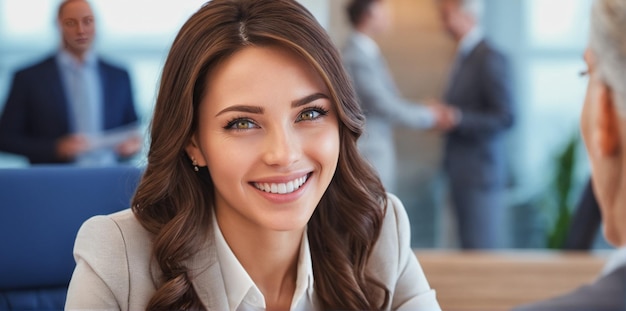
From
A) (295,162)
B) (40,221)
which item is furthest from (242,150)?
(40,221)

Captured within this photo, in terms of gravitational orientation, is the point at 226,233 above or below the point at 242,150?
below

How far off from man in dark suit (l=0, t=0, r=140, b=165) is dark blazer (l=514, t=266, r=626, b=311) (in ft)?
5.80

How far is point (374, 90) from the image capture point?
14.6 ft

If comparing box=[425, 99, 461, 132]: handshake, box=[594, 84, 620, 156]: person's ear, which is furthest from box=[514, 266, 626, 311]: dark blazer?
box=[425, 99, 461, 132]: handshake

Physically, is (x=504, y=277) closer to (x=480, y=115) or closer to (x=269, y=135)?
(x=480, y=115)

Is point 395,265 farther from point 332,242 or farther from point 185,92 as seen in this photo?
point 185,92

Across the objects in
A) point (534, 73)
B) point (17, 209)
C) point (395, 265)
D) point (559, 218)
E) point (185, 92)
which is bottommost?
point (559, 218)

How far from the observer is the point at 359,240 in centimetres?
149

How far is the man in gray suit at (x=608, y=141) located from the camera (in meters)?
0.84

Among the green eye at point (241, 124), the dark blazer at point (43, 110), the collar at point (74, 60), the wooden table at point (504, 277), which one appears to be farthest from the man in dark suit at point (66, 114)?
the wooden table at point (504, 277)

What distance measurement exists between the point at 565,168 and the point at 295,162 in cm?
424

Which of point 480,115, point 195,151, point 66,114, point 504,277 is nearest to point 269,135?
point 195,151

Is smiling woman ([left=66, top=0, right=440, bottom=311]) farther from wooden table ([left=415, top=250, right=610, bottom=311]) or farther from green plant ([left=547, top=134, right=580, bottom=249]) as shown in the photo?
green plant ([left=547, top=134, right=580, bottom=249])

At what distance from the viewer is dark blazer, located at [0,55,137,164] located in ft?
9.22
